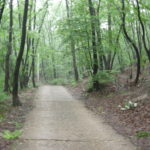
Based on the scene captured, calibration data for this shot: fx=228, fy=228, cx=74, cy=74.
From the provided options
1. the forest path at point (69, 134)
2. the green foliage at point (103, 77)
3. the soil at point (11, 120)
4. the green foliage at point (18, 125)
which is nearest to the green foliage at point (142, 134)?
the forest path at point (69, 134)

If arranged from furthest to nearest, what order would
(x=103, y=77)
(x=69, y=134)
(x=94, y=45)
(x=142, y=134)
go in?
1. (x=94, y=45)
2. (x=103, y=77)
3. (x=69, y=134)
4. (x=142, y=134)

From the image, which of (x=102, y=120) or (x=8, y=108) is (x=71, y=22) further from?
(x=102, y=120)

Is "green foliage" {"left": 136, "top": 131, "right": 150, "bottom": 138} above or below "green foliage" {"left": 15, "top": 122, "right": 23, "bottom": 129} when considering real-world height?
below

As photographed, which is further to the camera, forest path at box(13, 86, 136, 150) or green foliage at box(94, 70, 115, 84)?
green foliage at box(94, 70, 115, 84)

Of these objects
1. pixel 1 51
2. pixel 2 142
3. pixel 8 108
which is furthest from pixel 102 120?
pixel 1 51

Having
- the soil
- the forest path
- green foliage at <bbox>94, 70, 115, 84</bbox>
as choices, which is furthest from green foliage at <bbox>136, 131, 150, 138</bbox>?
green foliage at <bbox>94, 70, 115, 84</bbox>

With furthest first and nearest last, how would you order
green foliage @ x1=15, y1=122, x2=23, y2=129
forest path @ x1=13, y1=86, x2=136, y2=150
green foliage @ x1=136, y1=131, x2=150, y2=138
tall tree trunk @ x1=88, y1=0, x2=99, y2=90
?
tall tree trunk @ x1=88, y1=0, x2=99, y2=90
green foliage @ x1=15, y1=122, x2=23, y2=129
green foliage @ x1=136, y1=131, x2=150, y2=138
forest path @ x1=13, y1=86, x2=136, y2=150

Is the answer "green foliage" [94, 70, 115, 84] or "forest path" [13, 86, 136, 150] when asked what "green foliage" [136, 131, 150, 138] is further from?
"green foliage" [94, 70, 115, 84]

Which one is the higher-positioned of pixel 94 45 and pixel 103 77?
pixel 94 45

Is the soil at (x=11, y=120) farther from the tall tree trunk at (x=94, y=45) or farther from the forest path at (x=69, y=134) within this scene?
the tall tree trunk at (x=94, y=45)

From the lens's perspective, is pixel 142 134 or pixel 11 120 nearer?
pixel 142 134

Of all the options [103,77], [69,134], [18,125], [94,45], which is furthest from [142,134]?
[94,45]

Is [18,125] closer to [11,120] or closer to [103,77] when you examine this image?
[11,120]

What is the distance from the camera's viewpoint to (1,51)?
18203 millimetres
